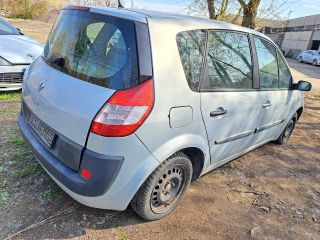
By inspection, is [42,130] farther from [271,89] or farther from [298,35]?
[298,35]

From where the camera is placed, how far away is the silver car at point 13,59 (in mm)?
5211

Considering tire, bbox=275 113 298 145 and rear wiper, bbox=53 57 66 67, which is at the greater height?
rear wiper, bbox=53 57 66 67

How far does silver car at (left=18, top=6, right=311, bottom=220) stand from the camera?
2193mm

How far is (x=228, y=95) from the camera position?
9.73 ft

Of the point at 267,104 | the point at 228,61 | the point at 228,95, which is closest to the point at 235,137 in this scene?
the point at 228,95

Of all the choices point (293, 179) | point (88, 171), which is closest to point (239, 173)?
point (293, 179)

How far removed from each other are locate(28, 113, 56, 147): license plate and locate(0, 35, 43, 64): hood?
2997mm

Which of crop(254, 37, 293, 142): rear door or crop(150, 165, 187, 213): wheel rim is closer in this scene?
crop(150, 165, 187, 213): wheel rim

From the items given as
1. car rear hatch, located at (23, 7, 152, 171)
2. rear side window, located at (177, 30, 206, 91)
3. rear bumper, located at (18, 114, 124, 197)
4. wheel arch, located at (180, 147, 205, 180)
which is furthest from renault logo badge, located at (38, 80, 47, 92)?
wheel arch, located at (180, 147, 205, 180)

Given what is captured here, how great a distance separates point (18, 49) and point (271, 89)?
4.41 meters

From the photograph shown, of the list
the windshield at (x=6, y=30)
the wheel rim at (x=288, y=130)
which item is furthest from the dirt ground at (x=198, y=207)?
the windshield at (x=6, y=30)

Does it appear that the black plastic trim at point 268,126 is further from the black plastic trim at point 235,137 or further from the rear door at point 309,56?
the rear door at point 309,56

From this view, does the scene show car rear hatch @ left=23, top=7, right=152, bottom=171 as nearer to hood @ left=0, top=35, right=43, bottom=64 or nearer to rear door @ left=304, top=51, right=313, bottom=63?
hood @ left=0, top=35, right=43, bottom=64

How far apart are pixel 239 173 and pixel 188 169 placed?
1301mm
